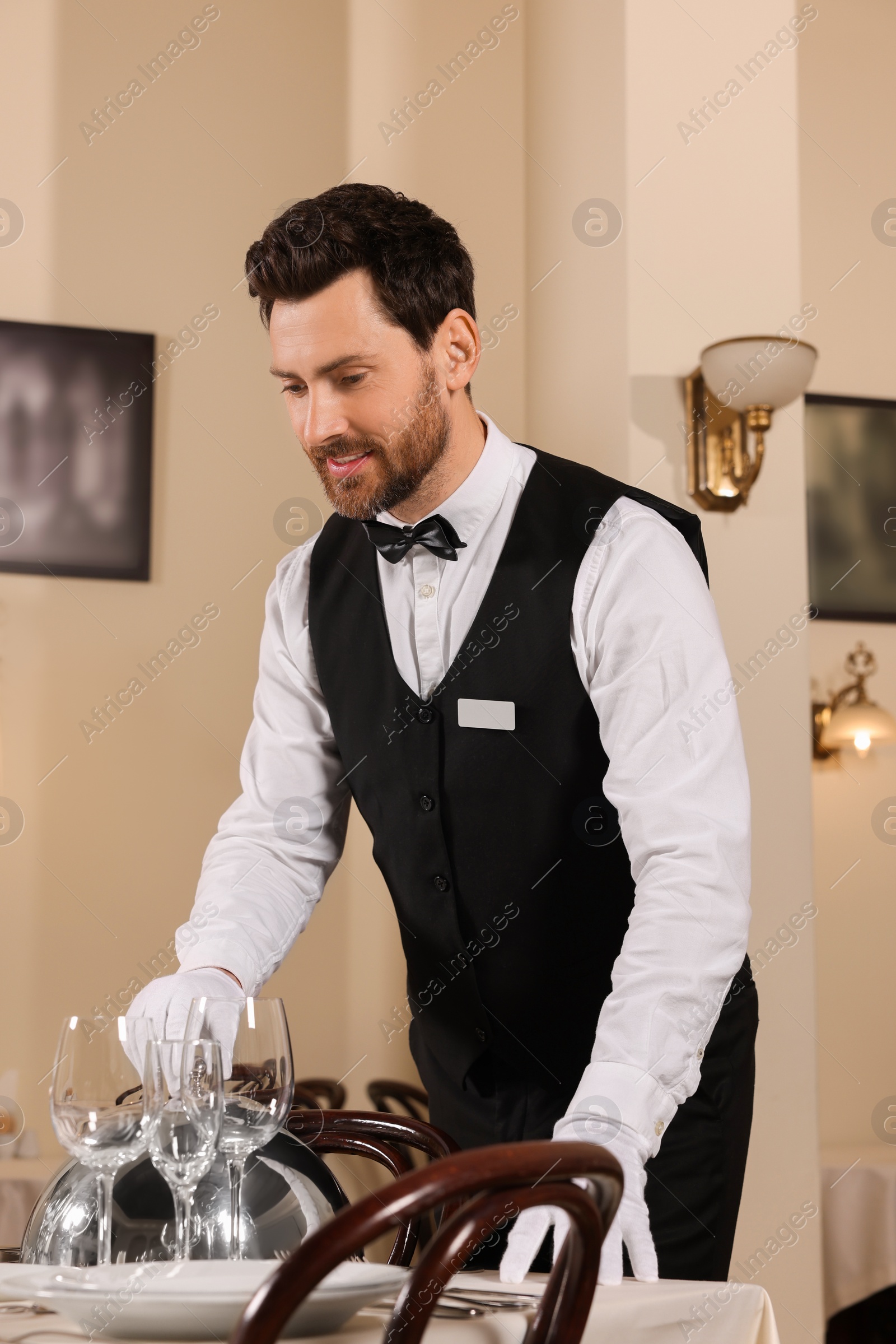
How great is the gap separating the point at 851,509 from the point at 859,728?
0.67 metres

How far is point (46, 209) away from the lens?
338cm

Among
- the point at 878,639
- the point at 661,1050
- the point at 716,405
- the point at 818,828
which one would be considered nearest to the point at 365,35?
the point at 716,405

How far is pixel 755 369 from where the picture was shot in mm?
2238

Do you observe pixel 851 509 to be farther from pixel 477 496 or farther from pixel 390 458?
pixel 390 458

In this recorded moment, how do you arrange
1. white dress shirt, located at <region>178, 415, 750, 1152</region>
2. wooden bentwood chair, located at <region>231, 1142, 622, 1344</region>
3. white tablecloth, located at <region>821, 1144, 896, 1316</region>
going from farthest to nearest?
1. white tablecloth, located at <region>821, 1144, 896, 1316</region>
2. white dress shirt, located at <region>178, 415, 750, 1152</region>
3. wooden bentwood chair, located at <region>231, 1142, 622, 1344</region>

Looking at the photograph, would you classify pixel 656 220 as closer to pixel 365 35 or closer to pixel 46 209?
pixel 365 35

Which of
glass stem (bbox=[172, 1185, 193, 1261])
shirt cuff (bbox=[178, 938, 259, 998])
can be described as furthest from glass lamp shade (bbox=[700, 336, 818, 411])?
glass stem (bbox=[172, 1185, 193, 1261])

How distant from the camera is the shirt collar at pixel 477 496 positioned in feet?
5.95

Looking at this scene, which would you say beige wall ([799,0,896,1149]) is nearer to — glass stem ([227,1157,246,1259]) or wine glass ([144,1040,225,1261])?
glass stem ([227,1157,246,1259])

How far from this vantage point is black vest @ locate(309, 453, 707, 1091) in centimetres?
164

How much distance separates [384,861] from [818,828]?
2.29 meters

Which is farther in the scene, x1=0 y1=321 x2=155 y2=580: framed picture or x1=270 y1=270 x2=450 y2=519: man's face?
x1=0 y1=321 x2=155 y2=580: framed picture

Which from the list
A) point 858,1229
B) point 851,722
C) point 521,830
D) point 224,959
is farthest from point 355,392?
point 851,722

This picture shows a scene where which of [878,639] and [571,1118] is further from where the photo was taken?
[878,639]
